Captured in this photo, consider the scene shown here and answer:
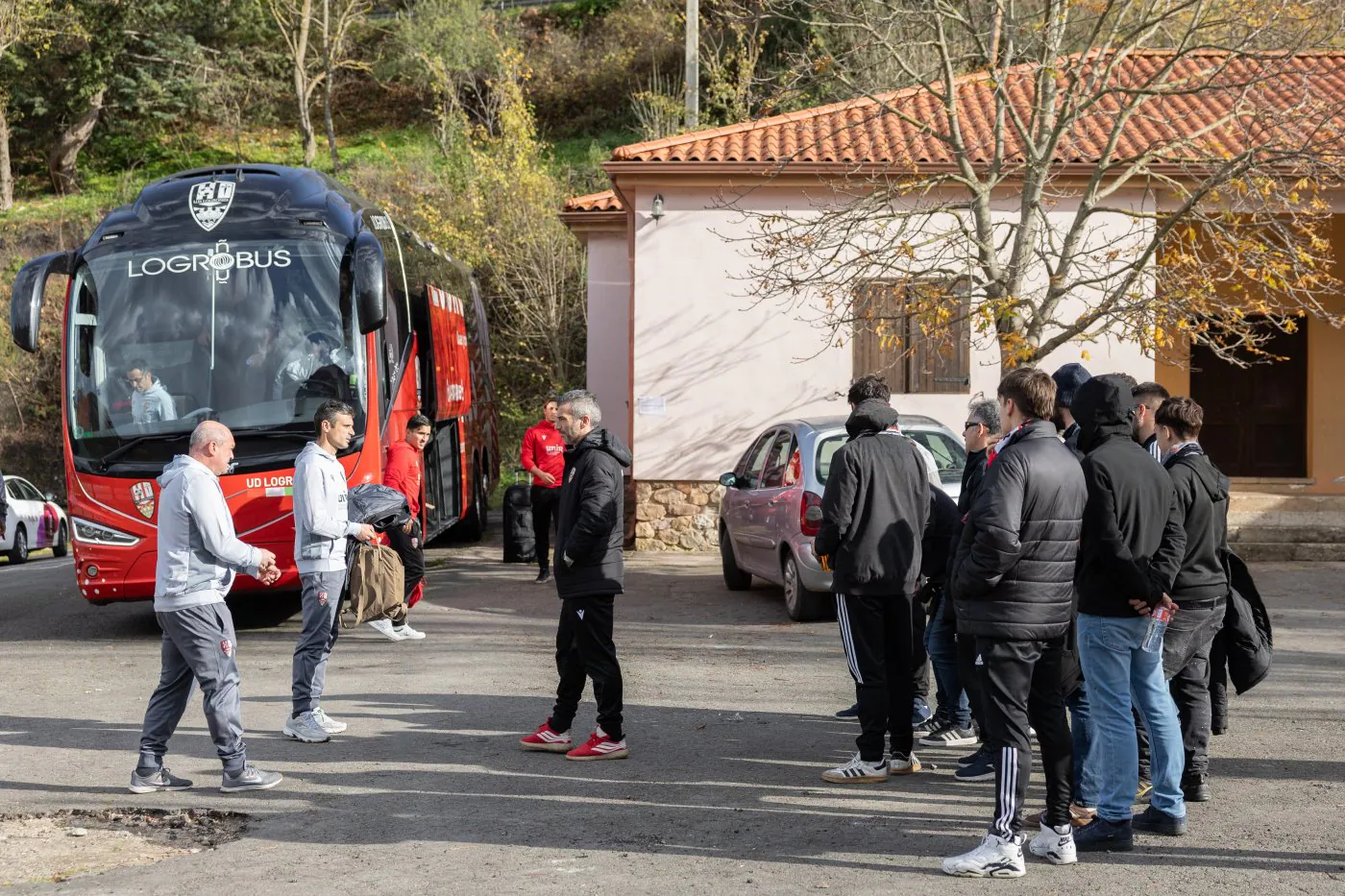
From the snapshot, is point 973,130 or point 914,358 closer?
point 914,358

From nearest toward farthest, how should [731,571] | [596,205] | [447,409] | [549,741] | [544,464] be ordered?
[549,741]
[544,464]
[731,571]
[447,409]
[596,205]

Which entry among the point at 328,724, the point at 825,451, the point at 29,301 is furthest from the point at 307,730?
the point at 29,301

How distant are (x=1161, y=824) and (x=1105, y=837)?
0.39 m

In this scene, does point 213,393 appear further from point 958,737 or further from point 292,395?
point 958,737

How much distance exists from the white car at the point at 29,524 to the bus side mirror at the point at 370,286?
44.9ft

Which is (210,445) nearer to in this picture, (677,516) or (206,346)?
(206,346)

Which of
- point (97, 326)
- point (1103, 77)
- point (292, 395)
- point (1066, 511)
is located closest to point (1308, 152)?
point (1103, 77)

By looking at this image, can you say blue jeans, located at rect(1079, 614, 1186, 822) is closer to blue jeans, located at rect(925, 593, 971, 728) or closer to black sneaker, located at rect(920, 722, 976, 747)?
blue jeans, located at rect(925, 593, 971, 728)

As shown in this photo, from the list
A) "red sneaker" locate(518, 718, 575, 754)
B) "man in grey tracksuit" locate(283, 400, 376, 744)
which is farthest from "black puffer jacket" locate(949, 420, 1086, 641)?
"man in grey tracksuit" locate(283, 400, 376, 744)

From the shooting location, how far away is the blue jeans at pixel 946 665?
720cm

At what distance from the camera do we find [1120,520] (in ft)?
17.6

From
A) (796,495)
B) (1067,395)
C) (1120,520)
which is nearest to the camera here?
(1120,520)

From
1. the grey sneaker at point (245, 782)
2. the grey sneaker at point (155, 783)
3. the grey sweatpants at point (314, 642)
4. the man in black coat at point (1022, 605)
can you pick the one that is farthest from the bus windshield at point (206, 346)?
the man in black coat at point (1022, 605)

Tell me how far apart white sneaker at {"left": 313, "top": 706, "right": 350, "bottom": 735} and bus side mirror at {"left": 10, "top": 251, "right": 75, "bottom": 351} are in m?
5.02
